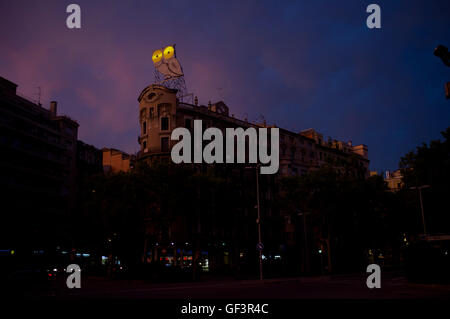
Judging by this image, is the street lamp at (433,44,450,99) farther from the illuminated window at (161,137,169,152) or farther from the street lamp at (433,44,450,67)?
the illuminated window at (161,137,169,152)

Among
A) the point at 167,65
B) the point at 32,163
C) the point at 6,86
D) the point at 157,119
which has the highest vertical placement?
the point at 167,65

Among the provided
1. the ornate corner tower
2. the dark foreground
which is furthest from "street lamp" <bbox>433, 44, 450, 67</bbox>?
the ornate corner tower

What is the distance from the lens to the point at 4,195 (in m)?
58.8

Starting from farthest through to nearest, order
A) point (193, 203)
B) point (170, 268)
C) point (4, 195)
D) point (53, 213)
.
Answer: point (53, 213), point (4, 195), point (193, 203), point (170, 268)

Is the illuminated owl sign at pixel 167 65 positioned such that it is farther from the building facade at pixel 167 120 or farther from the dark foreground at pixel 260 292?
the dark foreground at pixel 260 292

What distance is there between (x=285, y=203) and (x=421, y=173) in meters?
16.6

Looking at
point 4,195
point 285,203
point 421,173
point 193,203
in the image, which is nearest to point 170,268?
point 193,203

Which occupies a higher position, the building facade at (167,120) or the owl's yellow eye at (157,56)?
the owl's yellow eye at (157,56)

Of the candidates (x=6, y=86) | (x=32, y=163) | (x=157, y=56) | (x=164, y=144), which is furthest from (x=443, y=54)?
(x=6, y=86)

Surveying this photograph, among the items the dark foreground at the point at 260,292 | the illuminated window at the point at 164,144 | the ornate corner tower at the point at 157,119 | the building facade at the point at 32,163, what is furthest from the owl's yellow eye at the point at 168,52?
the dark foreground at the point at 260,292
